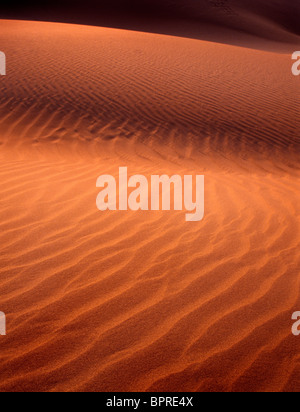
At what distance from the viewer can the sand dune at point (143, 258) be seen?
195 centimetres

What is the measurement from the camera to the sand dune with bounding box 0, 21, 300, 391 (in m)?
1.95

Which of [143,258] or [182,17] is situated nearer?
[143,258]

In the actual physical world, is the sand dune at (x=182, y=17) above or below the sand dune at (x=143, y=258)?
above

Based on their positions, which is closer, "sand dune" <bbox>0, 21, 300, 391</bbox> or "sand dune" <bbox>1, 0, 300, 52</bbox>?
"sand dune" <bbox>0, 21, 300, 391</bbox>

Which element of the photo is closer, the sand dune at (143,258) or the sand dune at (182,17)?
the sand dune at (143,258)

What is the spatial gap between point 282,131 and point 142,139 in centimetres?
320

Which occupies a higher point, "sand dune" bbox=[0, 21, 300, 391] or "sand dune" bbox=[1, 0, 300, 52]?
"sand dune" bbox=[1, 0, 300, 52]

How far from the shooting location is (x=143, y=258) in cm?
285

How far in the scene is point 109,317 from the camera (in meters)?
2.23

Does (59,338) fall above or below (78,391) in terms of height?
above

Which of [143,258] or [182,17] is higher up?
[182,17]
